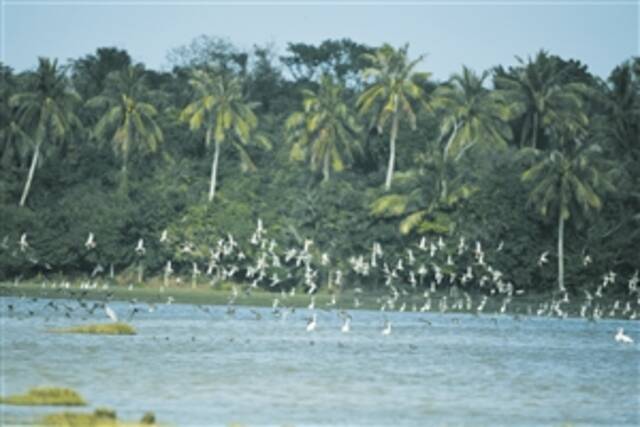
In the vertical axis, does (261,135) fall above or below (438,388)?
above

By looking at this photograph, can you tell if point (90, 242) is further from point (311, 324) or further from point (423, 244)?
point (311, 324)

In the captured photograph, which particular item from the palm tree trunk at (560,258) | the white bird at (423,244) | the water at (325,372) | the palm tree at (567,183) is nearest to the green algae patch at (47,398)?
the water at (325,372)

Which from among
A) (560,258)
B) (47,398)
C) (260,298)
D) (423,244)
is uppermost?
(423,244)

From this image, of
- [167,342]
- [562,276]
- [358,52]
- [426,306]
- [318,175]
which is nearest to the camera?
[167,342]

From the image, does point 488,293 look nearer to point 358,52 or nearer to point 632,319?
point 632,319

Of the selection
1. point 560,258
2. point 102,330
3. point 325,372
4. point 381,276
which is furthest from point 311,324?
point 381,276

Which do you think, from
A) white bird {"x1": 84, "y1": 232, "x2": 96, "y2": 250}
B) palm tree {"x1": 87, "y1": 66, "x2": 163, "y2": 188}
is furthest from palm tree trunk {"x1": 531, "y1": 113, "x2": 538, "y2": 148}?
white bird {"x1": 84, "y1": 232, "x2": 96, "y2": 250}

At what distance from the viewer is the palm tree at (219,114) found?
107 meters

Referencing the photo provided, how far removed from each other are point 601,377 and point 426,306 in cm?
3803

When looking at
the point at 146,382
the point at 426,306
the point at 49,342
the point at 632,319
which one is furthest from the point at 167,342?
the point at 632,319

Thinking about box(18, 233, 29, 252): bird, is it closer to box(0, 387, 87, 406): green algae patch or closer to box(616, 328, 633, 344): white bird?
box(616, 328, 633, 344): white bird

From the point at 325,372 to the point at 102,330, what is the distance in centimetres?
1405

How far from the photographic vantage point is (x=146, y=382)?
4222 centimetres

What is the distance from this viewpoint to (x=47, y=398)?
34.8 m
